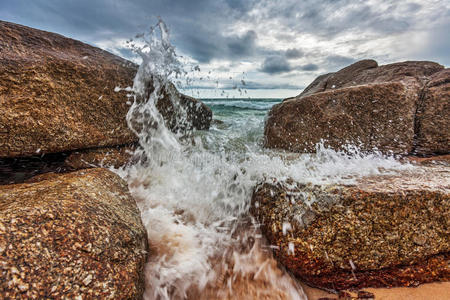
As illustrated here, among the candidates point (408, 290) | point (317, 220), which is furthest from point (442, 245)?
point (317, 220)

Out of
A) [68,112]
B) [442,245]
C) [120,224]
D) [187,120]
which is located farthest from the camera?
[187,120]

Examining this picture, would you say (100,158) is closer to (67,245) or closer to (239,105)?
(67,245)

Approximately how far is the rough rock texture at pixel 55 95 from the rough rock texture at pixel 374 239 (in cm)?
248

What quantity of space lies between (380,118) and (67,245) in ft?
12.0

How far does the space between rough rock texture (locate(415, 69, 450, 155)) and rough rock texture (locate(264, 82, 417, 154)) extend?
0.39ft

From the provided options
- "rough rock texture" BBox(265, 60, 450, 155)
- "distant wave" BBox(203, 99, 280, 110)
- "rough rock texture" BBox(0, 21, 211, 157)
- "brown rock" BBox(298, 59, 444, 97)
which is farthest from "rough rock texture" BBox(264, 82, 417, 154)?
"distant wave" BBox(203, 99, 280, 110)

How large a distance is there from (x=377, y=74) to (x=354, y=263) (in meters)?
4.19

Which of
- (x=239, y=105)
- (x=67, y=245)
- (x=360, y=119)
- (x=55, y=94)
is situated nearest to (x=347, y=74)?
(x=360, y=119)

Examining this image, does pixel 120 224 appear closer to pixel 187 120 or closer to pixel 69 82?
pixel 69 82

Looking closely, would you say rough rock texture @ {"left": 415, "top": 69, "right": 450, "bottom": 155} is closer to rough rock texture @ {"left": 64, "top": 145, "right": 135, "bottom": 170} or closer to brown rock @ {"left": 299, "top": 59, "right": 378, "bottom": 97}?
brown rock @ {"left": 299, "top": 59, "right": 378, "bottom": 97}

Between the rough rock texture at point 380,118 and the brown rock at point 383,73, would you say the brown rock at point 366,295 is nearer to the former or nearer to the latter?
the rough rock texture at point 380,118

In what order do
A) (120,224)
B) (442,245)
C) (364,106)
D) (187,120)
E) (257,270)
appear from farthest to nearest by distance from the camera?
1. (187,120)
2. (364,106)
3. (257,270)
4. (442,245)
5. (120,224)

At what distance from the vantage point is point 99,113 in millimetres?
2504

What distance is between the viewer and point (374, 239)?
1.55m
